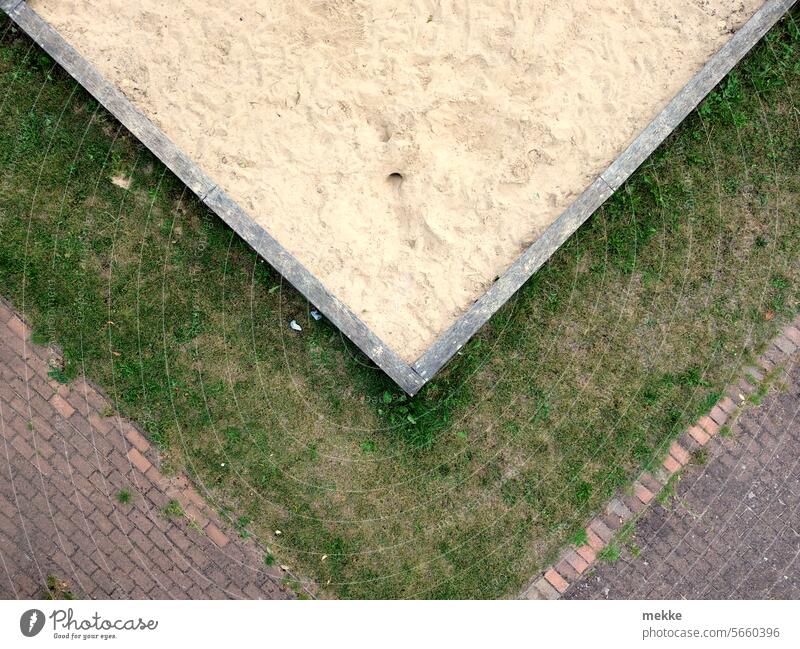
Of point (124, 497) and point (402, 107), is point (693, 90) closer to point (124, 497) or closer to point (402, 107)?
point (402, 107)

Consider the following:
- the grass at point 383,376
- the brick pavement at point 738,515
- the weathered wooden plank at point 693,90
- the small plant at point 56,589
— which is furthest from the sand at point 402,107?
the small plant at point 56,589

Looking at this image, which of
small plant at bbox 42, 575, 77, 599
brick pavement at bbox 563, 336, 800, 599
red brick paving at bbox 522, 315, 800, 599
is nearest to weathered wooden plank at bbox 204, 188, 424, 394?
red brick paving at bbox 522, 315, 800, 599

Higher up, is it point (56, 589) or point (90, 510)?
point (90, 510)

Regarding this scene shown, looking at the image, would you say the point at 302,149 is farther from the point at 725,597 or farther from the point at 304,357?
the point at 725,597

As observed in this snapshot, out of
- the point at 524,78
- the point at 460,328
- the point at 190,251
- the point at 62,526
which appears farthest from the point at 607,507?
the point at 62,526

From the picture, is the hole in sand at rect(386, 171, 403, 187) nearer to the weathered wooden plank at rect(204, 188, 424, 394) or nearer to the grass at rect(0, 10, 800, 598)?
the weathered wooden plank at rect(204, 188, 424, 394)

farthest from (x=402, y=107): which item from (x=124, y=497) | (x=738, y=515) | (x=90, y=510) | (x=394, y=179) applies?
(x=738, y=515)
